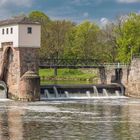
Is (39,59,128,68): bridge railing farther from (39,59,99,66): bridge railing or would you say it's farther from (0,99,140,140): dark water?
(0,99,140,140): dark water

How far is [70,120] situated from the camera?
137ft

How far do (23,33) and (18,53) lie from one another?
2182 mm

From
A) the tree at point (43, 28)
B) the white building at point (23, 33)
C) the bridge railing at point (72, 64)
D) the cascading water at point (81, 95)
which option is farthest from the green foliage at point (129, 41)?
the white building at point (23, 33)

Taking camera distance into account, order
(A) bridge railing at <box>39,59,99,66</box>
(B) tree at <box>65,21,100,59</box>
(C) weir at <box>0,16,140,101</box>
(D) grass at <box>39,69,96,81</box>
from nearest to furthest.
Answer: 1. (C) weir at <box>0,16,140,101</box>
2. (A) bridge railing at <box>39,59,99,66</box>
3. (D) grass at <box>39,69,96,81</box>
4. (B) tree at <box>65,21,100,59</box>

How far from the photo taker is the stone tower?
57844 mm

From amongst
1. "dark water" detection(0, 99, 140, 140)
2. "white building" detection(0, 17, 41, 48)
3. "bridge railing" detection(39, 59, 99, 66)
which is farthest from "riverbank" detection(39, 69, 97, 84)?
"dark water" detection(0, 99, 140, 140)

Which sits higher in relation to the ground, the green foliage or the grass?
the green foliage

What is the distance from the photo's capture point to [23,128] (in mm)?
37719

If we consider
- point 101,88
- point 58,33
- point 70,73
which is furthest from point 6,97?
point 58,33

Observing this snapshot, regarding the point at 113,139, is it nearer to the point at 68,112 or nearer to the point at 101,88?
the point at 68,112

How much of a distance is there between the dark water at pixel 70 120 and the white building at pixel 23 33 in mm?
6656

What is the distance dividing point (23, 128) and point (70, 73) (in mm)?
61502

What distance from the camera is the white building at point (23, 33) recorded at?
5819 cm

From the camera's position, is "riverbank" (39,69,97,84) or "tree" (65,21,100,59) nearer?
"riverbank" (39,69,97,84)
